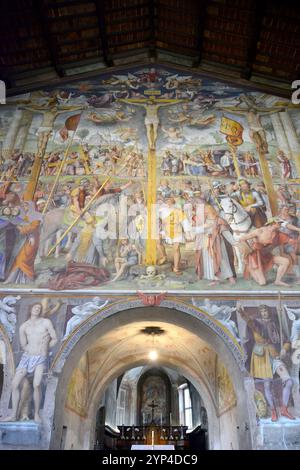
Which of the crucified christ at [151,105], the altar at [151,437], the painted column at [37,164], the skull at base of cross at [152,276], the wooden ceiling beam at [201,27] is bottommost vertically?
the altar at [151,437]

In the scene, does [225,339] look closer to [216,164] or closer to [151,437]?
[216,164]

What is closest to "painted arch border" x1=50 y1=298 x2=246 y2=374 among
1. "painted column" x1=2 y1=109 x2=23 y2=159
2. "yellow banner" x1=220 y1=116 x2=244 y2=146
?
"yellow banner" x1=220 y1=116 x2=244 y2=146

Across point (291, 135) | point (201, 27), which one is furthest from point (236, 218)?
point (201, 27)

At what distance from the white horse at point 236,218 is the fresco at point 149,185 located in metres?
0.03

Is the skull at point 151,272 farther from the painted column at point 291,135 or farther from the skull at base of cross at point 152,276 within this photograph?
the painted column at point 291,135

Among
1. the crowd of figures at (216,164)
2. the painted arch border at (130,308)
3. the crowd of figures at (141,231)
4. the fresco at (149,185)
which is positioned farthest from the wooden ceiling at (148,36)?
the painted arch border at (130,308)

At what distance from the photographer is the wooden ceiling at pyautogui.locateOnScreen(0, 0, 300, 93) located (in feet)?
35.5

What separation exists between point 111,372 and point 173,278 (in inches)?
217

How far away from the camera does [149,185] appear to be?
11328 mm

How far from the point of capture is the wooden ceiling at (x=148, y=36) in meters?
10.8

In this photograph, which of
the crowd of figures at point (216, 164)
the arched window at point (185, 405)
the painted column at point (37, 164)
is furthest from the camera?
the arched window at point (185, 405)

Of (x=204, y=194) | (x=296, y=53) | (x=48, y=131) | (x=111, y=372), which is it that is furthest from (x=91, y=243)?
(x=296, y=53)

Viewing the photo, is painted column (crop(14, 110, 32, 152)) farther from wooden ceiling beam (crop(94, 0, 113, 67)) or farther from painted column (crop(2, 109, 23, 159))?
wooden ceiling beam (crop(94, 0, 113, 67))

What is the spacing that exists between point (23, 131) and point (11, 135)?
364 mm
